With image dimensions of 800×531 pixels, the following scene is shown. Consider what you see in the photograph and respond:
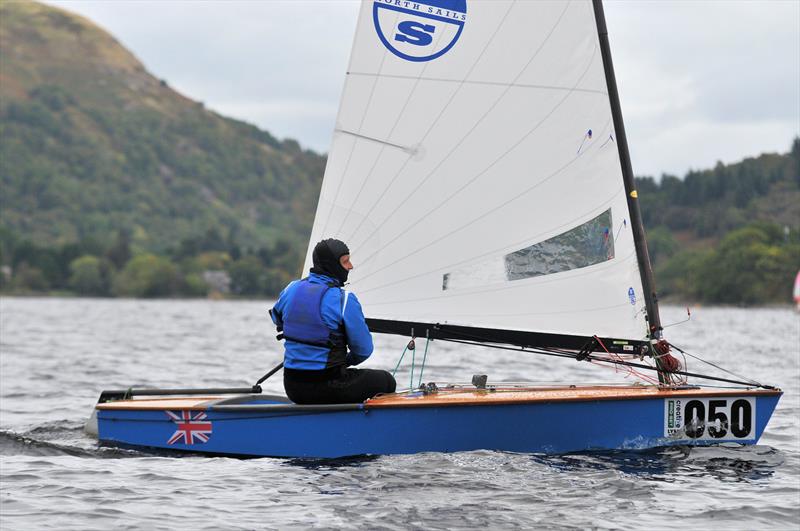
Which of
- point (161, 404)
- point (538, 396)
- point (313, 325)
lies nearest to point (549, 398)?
point (538, 396)

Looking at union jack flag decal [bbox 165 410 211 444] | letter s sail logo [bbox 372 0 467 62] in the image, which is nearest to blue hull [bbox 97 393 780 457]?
union jack flag decal [bbox 165 410 211 444]

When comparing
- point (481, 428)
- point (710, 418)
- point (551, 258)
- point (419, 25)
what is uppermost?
point (419, 25)

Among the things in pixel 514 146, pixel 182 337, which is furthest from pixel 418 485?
pixel 182 337

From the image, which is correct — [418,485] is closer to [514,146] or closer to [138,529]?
[138,529]

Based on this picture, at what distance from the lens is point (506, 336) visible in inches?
332

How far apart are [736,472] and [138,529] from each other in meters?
4.23

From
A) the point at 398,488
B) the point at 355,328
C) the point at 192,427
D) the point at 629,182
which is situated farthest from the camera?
the point at 629,182

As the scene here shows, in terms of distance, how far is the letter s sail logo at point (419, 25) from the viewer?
8.32 meters

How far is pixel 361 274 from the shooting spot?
28.3ft

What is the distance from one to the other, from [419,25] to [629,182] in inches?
82.2

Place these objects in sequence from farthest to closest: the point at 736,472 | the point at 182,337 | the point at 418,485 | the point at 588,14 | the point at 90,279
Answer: the point at 90,279, the point at 182,337, the point at 588,14, the point at 736,472, the point at 418,485

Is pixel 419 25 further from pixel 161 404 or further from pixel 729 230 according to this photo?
pixel 729 230

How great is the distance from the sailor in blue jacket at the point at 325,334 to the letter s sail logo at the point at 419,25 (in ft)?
5.87

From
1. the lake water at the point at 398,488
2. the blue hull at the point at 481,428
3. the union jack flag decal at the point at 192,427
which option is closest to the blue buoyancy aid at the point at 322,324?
the blue hull at the point at 481,428
